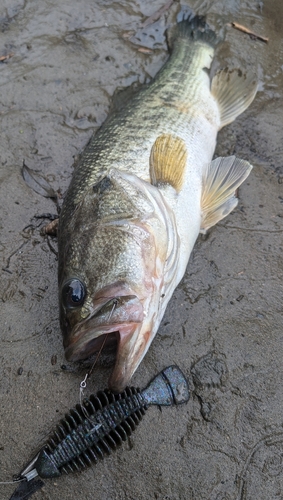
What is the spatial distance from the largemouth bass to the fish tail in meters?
0.02

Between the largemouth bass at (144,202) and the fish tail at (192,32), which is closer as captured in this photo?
the largemouth bass at (144,202)

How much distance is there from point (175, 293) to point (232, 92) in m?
2.35

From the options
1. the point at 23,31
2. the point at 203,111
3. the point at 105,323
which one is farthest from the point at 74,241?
the point at 23,31

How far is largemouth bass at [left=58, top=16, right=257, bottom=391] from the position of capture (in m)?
2.46

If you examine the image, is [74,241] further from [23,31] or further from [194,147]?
[23,31]

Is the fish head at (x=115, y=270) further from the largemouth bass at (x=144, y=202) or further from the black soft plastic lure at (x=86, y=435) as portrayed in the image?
the black soft plastic lure at (x=86, y=435)

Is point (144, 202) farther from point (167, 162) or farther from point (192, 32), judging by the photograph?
point (192, 32)

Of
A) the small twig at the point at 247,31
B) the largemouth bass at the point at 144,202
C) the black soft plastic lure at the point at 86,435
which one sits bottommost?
the black soft plastic lure at the point at 86,435

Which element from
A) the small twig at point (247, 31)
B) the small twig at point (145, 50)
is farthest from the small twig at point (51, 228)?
the small twig at point (247, 31)

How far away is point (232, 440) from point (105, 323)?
135 cm

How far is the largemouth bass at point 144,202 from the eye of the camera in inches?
97.0

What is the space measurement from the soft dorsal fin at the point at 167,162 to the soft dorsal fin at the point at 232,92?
1.07 m

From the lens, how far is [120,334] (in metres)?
2.35

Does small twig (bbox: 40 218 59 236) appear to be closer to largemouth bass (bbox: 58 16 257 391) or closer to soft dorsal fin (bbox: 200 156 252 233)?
largemouth bass (bbox: 58 16 257 391)
